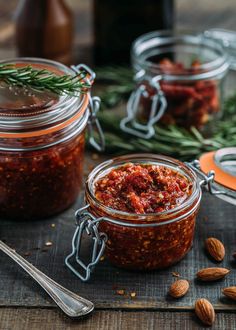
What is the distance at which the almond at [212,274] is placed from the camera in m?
2.14

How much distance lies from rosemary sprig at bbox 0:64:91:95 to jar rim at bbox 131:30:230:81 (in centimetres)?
60

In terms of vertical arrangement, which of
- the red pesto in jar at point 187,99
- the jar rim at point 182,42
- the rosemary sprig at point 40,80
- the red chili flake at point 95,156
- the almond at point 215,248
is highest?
the rosemary sprig at point 40,80

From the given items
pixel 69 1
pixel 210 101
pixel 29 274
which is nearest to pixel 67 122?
pixel 29 274

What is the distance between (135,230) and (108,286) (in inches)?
7.8

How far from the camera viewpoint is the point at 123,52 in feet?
11.1

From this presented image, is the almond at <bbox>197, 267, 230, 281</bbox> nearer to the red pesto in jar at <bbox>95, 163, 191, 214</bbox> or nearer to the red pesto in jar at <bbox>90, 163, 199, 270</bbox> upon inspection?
the red pesto in jar at <bbox>90, 163, 199, 270</bbox>

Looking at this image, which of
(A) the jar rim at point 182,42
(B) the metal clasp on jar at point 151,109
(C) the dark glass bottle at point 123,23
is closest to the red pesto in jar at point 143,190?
(B) the metal clasp on jar at point 151,109

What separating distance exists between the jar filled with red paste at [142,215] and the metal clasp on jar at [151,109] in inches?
22.6

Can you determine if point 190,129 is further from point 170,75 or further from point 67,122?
point 67,122

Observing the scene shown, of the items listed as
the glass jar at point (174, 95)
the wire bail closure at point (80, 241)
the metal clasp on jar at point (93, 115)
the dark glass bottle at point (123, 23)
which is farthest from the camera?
the dark glass bottle at point (123, 23)

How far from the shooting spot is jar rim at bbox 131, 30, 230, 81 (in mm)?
2850

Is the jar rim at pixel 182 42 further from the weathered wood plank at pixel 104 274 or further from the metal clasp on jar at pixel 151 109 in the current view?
the weathered wood plank at pixel 104 274

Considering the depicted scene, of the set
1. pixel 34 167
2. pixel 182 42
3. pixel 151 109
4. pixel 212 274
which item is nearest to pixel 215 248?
pixel 212 274

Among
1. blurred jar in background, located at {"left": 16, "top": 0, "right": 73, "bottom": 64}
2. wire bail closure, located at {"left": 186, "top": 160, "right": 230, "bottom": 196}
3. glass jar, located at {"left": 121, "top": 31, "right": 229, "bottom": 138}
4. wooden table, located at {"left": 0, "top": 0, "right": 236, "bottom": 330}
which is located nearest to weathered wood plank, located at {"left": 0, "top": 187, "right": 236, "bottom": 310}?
wooden table, located at {"left": 0, "top": 0, "right": 236, "bottom": 330}
